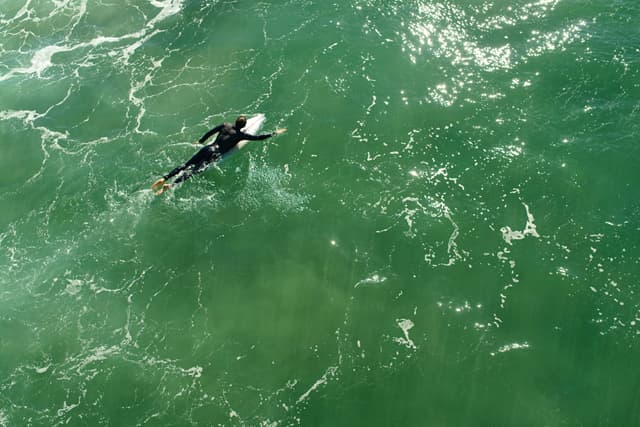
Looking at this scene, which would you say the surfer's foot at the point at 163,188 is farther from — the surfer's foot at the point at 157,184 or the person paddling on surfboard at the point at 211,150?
the surfer's foot at the point at 157,184

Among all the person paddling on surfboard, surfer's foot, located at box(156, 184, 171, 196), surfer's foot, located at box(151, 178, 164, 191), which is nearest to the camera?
surfer's foot, located at box(156, 184, 171, 196)

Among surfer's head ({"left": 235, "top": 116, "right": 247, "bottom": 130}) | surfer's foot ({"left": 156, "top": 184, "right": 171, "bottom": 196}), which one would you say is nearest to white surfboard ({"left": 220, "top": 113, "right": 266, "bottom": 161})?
surfer's head ({"left": 235, "top": 116, "right": 247, "bottom": 130})

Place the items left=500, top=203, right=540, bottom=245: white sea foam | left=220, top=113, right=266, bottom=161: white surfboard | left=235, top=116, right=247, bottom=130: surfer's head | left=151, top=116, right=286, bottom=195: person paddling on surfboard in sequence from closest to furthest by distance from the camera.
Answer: left=500, top=203, right=540, bottom=245: white sea foam
left=235, top=116, right=247, bottom=130: surfer's head
left=151, top=116, right=286, bottom=195: person paddling on surfboard
left=220, top=113, right=266, bottom=161: white surfboard

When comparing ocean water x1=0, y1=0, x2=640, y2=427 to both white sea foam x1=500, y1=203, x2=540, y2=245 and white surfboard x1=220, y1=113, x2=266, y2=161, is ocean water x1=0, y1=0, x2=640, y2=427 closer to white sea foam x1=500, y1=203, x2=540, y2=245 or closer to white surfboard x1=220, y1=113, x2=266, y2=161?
white sea foam x1=500, y1=203, x2=540, y2=245

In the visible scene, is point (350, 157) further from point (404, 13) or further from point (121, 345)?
point (121, 345)

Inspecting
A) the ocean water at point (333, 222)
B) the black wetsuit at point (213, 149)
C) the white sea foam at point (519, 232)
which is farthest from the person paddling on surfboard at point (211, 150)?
the white sea foam at point (519, 232)

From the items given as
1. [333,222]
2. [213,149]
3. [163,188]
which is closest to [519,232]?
[333,222]

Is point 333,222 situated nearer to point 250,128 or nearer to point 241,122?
point 241,122
